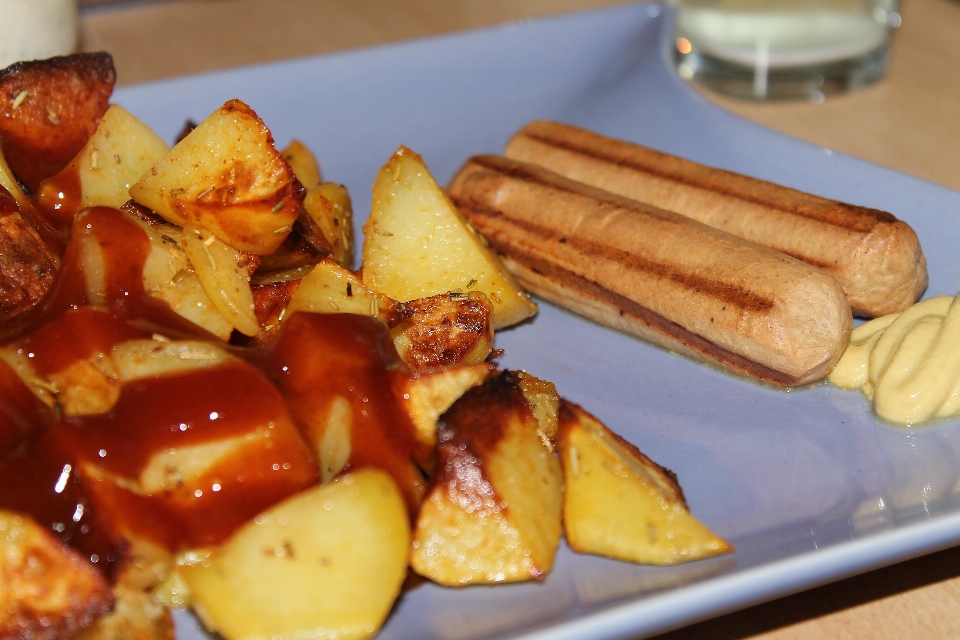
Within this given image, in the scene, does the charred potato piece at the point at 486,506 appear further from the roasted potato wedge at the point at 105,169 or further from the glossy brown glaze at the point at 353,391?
the roasted potato wedge at the point at 105,169

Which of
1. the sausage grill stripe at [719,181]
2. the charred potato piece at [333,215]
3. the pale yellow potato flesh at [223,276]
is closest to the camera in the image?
the pale yellow potato flesh at [223,276]

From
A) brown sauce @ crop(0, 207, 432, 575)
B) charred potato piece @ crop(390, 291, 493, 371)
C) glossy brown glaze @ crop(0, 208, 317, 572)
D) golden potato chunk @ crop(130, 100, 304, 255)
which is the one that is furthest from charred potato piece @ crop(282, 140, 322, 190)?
glossy brown glaze @ crop(0, 208, 317, 572)

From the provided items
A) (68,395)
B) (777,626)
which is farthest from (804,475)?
(68,395)

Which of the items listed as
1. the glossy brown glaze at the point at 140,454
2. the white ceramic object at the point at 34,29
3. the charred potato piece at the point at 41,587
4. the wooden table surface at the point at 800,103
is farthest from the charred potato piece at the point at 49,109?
the wooden table surface at the point at 800,103

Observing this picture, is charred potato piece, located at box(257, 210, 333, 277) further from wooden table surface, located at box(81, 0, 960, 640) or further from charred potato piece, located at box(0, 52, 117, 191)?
wooden table surface, located at box(81, 0, 960, 640)

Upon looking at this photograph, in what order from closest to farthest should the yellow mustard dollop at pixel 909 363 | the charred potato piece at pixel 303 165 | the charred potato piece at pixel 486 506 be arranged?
the charred potato piece at pixel 486 506 → the yellow mustard dollop at pixel 909 363 → the charred potato piece at pixel 303 165

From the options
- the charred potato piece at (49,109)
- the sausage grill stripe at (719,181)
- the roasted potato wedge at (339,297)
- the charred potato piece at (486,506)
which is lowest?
the charred potato piece at (486,506)

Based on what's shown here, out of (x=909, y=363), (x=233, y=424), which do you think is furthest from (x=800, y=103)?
(x=233, y=424)

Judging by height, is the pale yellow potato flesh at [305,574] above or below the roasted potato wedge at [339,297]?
below
